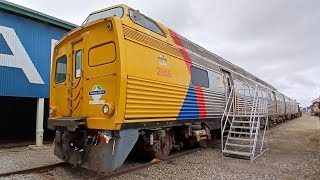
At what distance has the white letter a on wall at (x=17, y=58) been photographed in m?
10.7

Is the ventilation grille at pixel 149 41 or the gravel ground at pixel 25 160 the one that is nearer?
the ventilation grille at pixel 149 41

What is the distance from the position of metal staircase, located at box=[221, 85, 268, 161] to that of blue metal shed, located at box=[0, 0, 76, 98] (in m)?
7.32

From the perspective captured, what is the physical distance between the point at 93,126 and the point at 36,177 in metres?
1.71

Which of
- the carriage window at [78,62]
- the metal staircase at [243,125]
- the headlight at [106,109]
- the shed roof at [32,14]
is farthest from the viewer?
the shed roof at [32,14]

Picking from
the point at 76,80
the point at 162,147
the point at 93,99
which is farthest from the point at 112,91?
the point at 162,147

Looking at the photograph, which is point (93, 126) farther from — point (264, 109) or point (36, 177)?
point (264, 109)

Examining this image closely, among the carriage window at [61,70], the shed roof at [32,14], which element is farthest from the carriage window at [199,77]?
the shed roof at [32,14]

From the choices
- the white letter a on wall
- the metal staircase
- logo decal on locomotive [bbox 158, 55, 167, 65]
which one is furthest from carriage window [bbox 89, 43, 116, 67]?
the white letter a on wall

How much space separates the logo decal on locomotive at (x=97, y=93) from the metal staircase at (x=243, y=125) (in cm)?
477

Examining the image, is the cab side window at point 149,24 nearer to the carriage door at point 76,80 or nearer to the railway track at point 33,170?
the carriage door at point 76,80

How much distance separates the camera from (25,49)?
11.3m

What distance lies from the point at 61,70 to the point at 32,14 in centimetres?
485

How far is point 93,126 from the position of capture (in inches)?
236

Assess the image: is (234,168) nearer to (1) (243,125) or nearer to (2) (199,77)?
(2) (199,77)
